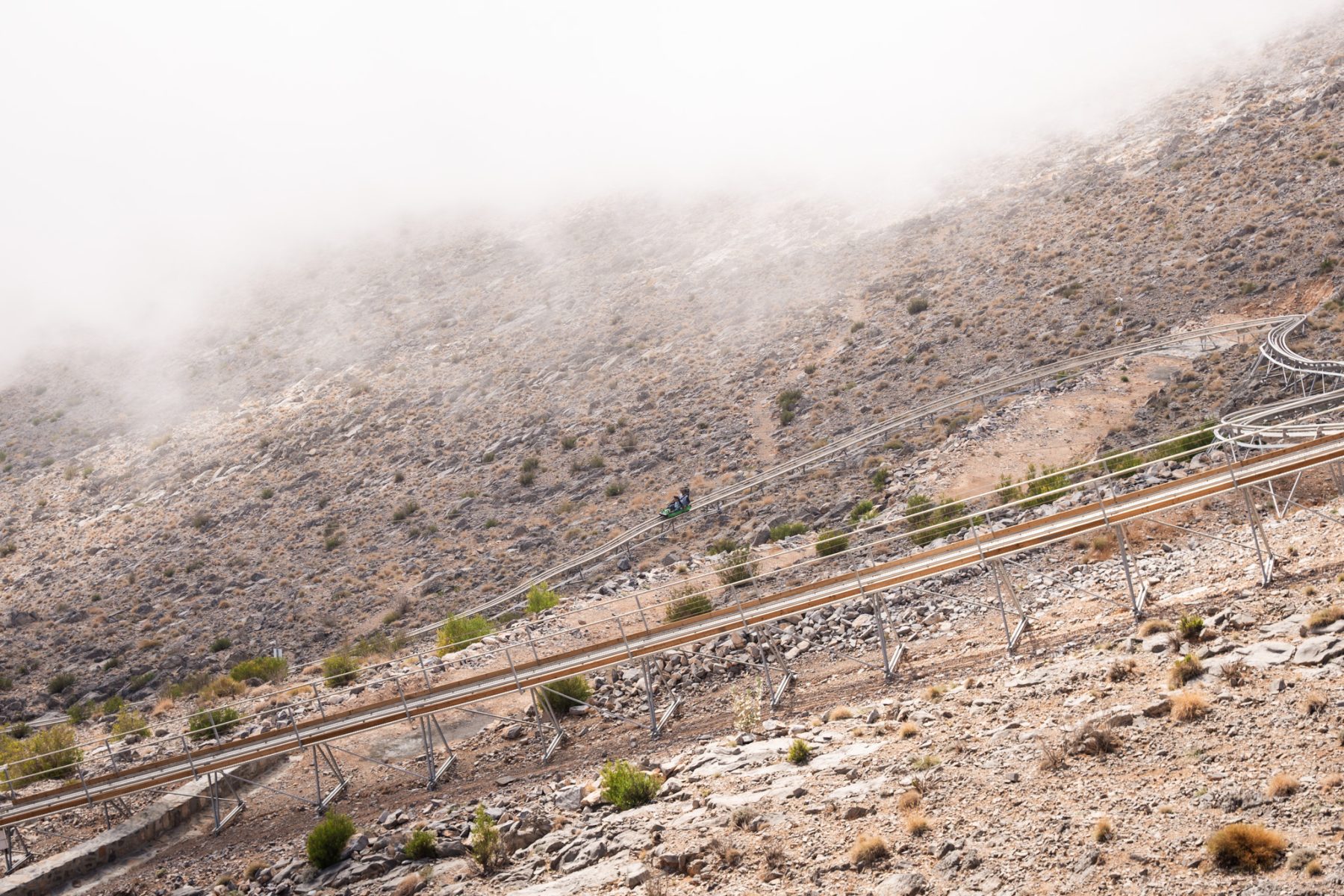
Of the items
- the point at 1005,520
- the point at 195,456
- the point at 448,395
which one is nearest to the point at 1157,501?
the point at 1005,520

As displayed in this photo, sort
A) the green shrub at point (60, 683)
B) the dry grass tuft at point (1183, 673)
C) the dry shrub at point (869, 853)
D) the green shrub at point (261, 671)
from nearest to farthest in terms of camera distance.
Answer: the dry shrub at point (869, 853)
the dry grass tuft at point (1183, 673)
the green shrub at point (261, 671)
the green shrub at point (60, 683)

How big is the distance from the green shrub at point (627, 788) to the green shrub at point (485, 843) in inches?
81.7

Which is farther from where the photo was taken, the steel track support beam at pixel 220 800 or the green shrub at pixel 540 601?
the green shrub at pixel 540 601

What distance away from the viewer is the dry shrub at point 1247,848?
10695mm

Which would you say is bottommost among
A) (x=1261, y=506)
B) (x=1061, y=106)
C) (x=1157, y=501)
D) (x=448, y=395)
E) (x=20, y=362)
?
(x=1261, y=506)

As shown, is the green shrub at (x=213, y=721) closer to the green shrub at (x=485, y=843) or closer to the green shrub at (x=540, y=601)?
the green shrub at (x=540, y=601)

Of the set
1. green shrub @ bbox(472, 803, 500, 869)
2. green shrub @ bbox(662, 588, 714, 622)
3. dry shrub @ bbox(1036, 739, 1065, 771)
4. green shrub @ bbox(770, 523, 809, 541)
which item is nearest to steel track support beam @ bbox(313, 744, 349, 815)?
green shrub @ bbox(472, 803, 500, 869)

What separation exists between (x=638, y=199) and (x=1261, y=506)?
69.9 meters

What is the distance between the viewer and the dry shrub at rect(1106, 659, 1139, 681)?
55.4 ft

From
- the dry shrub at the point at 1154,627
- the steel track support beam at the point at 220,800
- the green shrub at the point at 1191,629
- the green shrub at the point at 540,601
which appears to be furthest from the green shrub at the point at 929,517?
the steel track support beam at the point at 220,800

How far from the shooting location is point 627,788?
17.9 m

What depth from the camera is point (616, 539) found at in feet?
148

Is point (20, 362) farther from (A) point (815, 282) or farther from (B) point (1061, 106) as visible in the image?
(B) point (1061, 106)

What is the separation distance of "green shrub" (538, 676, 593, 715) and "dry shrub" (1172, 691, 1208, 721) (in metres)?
14.2
